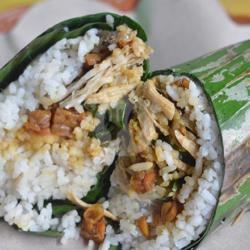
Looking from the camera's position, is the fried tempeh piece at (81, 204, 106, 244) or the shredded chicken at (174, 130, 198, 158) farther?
the fried tempeh piece at (81, 204, 106, 244)

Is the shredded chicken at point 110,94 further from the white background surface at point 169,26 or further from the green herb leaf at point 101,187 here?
the white background surface at point 169,26

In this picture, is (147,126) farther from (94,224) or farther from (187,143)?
(94,224)

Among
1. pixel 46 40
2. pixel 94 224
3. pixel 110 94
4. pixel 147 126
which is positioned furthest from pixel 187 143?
pixel 46 40

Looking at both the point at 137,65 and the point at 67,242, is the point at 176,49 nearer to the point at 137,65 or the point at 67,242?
the point at 137,65

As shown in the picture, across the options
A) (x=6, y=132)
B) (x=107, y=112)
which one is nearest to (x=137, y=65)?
(x=107, y=112)

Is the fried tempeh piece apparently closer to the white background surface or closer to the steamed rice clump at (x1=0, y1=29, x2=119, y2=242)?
the steamed rice clump at (x1=0, y1=29, x2=119, y2=242)

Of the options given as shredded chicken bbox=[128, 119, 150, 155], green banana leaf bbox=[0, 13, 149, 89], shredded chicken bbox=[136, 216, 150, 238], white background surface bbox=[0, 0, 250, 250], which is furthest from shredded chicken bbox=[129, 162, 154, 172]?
white background surface bbox=[0, 0, 250, 250]
